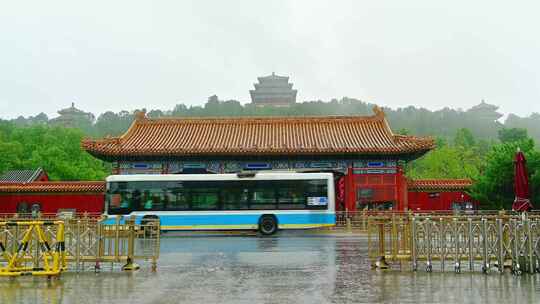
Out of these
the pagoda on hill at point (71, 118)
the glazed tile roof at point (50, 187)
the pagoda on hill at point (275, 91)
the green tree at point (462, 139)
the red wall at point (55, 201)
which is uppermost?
the pagoda on hill at point (275, 91)

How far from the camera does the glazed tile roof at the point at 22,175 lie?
41.0m

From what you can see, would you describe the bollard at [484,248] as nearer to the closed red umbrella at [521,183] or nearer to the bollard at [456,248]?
the bollard at [456,248]

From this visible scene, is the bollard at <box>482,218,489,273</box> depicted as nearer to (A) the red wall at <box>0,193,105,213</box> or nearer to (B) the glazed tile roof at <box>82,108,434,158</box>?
(B) the glazed tile roof at <box>82,108,434,158</box>

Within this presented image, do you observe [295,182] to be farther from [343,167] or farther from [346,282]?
[346,282]

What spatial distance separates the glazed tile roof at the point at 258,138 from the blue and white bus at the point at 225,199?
7.28 meters

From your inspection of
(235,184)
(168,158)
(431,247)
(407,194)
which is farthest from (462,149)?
(431,247)

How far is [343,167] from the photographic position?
100ft

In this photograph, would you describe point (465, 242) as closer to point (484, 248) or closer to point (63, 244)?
point (484, 248)

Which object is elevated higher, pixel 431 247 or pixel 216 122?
pixel 216 122

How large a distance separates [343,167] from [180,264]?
1911 cm

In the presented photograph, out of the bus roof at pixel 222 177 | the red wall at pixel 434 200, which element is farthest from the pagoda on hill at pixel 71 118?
the bus roof at pixel 222 177

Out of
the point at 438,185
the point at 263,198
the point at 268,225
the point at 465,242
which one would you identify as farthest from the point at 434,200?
the point at 465,242

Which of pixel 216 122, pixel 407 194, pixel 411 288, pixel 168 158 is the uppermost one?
pixel 216 122

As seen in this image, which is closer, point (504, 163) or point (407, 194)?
point (504, 163)
